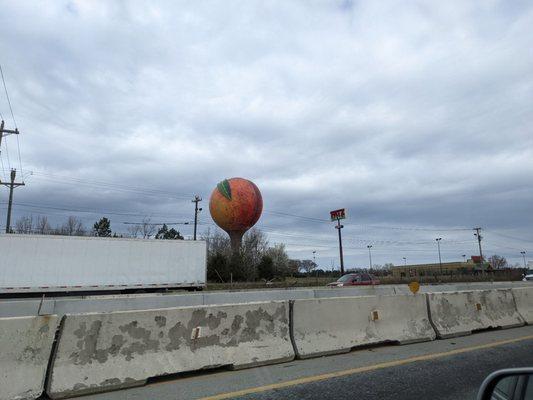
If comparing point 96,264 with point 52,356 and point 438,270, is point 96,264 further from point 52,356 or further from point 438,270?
point 438,270

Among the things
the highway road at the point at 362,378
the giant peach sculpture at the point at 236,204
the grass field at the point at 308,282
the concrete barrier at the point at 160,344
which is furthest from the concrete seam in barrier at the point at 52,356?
the giant peach sculpture at the point at 236,204

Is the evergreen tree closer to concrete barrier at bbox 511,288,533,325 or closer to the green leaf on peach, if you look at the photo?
the green leaf on peach

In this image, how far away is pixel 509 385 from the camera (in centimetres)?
212

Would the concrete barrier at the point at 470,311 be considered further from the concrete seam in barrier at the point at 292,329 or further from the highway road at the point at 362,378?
the concrete seam in barrier at the point at 292,329

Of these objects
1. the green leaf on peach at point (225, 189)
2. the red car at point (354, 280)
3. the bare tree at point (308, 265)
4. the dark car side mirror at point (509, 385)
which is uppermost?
the green leaf on peach at point (225, 189)

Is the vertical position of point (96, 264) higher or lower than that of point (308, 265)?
lower

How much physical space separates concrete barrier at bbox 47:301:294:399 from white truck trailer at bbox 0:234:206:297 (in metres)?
→ 20.8

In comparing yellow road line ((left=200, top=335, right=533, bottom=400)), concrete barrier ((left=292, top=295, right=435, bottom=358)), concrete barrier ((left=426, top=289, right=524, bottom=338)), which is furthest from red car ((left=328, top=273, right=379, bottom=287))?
yellow road line ((left=200, top=335, right=533, bottom=400))

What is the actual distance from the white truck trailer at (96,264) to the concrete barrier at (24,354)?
820 inches

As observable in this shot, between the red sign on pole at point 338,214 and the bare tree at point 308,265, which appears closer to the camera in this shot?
the red sign on pole at point 338,214

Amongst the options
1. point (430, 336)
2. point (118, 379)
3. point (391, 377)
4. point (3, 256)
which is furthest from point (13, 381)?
point (3, 256)

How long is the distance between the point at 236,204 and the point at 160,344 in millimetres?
40492

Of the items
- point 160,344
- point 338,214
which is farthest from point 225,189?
point 160,344

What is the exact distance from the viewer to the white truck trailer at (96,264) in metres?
23.6
